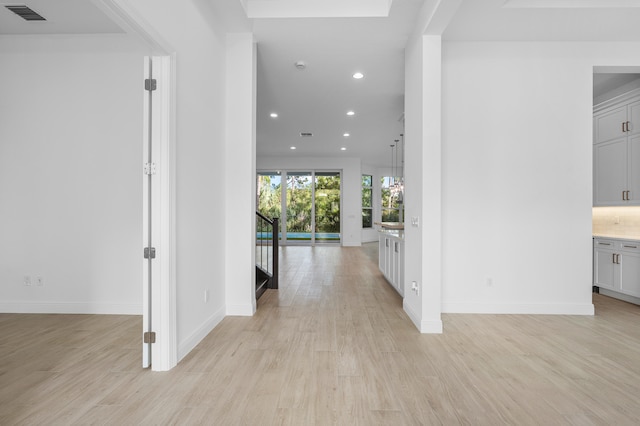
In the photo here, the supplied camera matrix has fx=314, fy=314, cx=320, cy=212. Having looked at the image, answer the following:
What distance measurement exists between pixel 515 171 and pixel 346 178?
25.7 ft

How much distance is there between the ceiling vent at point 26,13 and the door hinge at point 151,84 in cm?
203

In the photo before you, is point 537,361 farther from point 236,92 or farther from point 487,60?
point 236,92

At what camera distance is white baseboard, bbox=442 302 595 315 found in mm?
3697

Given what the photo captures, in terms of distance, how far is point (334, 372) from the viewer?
234 cm

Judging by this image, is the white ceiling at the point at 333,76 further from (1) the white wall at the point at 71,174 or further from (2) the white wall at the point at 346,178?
(2) the white wall at the point at 346,178

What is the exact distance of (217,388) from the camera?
2.13m

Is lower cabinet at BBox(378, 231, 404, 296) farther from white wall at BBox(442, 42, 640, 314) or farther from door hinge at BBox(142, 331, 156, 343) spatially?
door hinge at BBox(142, 331, 156, 343)

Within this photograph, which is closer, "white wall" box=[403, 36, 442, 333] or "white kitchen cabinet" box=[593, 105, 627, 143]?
"white wall" box=[403, 36, 442, 333]

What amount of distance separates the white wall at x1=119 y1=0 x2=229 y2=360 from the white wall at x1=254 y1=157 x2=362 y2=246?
7860 mm

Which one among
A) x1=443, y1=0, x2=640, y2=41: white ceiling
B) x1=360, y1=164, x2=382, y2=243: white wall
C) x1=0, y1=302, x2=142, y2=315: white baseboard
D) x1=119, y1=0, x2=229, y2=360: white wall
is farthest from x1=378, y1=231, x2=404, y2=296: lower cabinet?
x1=360, y1=164, x2=382, y2=243: white wall

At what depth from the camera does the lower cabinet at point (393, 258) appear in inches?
175

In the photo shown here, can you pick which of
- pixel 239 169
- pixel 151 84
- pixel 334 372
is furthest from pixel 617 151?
pixel 151 84

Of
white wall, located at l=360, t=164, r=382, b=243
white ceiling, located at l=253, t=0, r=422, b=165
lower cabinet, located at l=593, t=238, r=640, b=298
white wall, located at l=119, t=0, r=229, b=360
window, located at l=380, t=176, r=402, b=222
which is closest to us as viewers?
white wall, located at l=119, t=0, r=229, b=360

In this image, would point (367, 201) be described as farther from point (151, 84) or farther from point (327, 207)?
point (151, 84)
